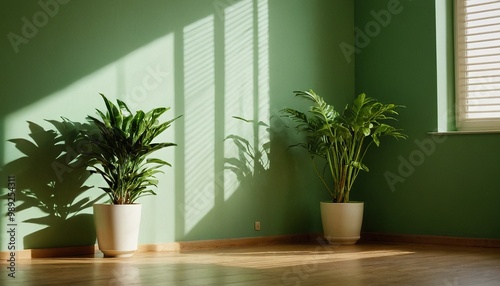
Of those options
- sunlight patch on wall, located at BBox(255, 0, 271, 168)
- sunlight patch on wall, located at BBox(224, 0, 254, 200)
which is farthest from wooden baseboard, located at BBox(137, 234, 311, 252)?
sunlight patch on wall, located at BBox(255, 0, 271, 168)

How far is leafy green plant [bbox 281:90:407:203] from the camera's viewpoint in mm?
5902

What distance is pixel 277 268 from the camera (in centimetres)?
428

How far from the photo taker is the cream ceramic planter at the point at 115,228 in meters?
4.79

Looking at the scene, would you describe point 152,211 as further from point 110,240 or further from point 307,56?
point 307,56

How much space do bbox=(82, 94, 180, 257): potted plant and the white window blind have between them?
103 inches

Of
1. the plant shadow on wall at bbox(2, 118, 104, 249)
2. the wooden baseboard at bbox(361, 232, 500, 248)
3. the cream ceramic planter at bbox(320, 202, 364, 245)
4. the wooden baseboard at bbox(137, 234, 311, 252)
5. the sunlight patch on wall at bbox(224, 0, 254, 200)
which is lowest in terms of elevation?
the wooden baseboard at bbox(361, 232, 500, 248)

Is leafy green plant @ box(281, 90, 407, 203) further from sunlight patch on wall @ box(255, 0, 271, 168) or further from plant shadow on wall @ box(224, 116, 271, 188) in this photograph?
plant shadow on wall @ box(224, 116, 271, 188)

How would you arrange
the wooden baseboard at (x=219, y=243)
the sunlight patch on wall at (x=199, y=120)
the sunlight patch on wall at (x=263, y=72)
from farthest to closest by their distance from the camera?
the sunlight patch on wall at (x=263, y=72)
the sunlight patch on wall at (x=199, y=120)
the wooden baseboard at (x=219, y=243)

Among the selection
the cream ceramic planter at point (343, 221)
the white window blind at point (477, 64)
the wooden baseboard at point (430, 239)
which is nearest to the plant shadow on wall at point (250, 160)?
the cream ceramic planter at point (343, 221)

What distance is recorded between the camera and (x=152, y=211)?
534 cm

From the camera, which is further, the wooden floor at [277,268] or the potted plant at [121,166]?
the potted plant at [121,166]

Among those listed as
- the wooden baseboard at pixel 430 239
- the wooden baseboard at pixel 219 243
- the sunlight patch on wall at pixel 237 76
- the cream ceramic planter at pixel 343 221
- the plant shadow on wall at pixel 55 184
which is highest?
the sunlight patch on wall at pixel 237 76

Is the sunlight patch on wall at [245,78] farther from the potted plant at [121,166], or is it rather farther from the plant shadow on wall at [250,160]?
the potted plant at [121,166]

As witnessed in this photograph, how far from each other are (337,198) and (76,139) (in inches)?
86.7
